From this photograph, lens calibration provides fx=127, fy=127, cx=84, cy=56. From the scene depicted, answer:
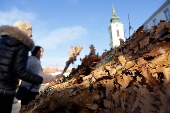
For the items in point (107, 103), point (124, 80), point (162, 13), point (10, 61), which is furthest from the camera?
point (162, 13)

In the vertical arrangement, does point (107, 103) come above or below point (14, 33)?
below

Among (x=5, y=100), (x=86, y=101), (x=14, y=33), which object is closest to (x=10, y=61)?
(x=14, y=33)

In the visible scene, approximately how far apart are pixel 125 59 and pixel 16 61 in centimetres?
140

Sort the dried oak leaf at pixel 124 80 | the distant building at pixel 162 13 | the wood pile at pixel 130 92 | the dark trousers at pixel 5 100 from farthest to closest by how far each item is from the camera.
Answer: the distant building at pixel 162 13 → the dark trousers at pixel 5 100 → the dried oak leaf at pixel 124 80 → the wood pile at pixel 130 92

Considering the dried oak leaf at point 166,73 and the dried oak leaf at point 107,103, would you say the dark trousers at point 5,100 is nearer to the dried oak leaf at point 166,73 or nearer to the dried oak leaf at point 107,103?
the dried oak leaf at point 107,103

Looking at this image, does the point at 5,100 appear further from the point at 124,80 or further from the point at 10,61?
the point at 124,80

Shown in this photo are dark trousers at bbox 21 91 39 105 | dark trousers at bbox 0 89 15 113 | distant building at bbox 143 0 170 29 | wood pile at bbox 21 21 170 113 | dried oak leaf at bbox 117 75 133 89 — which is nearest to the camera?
wood pile at bbox 21 21 170 113

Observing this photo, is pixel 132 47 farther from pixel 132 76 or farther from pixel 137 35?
pixel 132 76

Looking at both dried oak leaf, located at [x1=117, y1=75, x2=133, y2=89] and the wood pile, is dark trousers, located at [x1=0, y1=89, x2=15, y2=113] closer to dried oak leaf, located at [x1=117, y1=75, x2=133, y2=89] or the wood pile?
the wood pile

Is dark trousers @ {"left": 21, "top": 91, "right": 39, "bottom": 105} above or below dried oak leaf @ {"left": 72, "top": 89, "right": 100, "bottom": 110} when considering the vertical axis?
below

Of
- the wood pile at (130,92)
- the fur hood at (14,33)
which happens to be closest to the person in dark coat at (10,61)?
the fur hood at (14,33)

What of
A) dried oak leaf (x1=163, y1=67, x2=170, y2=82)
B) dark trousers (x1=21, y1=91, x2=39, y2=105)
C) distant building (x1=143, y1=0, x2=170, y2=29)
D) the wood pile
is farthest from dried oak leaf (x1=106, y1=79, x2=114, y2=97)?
distant building (x1=143, y1=0, x2=170, y2=29)

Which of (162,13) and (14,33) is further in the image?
(162,13)

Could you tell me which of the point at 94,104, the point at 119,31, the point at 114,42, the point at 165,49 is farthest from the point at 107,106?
the point at 119,31
